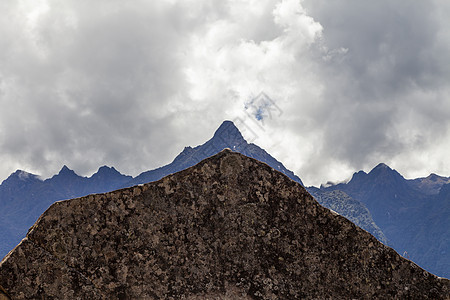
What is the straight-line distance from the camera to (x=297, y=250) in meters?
5.76

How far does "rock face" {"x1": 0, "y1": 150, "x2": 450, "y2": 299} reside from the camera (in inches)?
217

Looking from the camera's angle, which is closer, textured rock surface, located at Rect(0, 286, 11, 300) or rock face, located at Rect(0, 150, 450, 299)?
textured rock surface, located at Rect(0, 286, 11, 300)

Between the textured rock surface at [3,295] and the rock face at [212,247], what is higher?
the textured rock surface at [3,295]

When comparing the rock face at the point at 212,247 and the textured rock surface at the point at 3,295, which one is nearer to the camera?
the textured rock surface at the point at 3,295

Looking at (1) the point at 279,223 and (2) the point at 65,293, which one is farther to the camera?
(1) the point at 279,223

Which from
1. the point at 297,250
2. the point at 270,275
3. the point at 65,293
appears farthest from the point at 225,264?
the point at 65,293

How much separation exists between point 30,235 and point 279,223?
130 inches

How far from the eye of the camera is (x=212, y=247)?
5723 millimetres

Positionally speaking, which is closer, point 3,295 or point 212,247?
point 3,295

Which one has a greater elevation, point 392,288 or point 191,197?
point 191,197

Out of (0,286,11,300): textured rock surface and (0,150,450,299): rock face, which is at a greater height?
(0,286,11,300): textured rock surface

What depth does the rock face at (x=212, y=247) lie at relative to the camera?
5508 millimetres

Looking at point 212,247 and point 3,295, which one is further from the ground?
point 3,295

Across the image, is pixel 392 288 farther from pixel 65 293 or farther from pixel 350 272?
pixel 65 293
